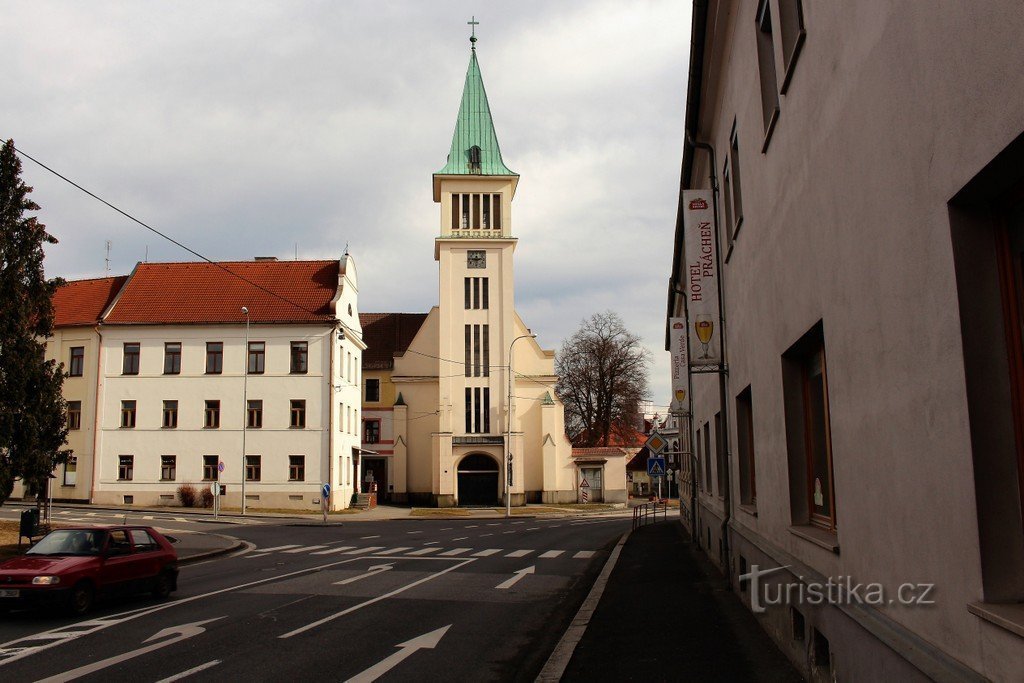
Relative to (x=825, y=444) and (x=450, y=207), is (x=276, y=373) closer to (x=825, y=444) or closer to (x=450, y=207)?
(x=450, y=207)

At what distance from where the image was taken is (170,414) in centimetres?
4878

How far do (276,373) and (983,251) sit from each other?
158 feet

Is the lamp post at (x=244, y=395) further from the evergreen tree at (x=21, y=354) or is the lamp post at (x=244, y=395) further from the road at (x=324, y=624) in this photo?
the road at (x=324, y=624)

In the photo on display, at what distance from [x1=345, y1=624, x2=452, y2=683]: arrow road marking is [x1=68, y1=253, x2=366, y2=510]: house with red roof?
37.7 metres

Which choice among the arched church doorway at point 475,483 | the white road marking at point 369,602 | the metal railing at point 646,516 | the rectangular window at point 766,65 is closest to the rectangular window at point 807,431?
the rectangular window at point 766,65

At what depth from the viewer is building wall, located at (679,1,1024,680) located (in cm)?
358

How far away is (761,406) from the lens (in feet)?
31.8

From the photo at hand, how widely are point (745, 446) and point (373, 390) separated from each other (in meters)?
55.2

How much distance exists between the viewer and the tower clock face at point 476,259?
60.9 meters

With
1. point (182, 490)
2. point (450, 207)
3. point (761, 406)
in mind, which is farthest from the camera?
point (450, 207)

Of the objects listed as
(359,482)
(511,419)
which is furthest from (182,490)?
(511,419)

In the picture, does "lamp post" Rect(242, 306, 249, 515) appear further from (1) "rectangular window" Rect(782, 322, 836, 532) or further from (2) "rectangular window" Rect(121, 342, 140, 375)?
(1) "rectangular window" Rect(782, 322, 836, 532)

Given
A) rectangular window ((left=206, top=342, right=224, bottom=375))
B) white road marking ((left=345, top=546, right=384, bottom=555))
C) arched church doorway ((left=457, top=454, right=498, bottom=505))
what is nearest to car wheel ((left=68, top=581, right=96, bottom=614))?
white road marking ((left=345, top=546, right=384, bottom=555))

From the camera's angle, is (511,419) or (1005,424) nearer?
(1005,424)
